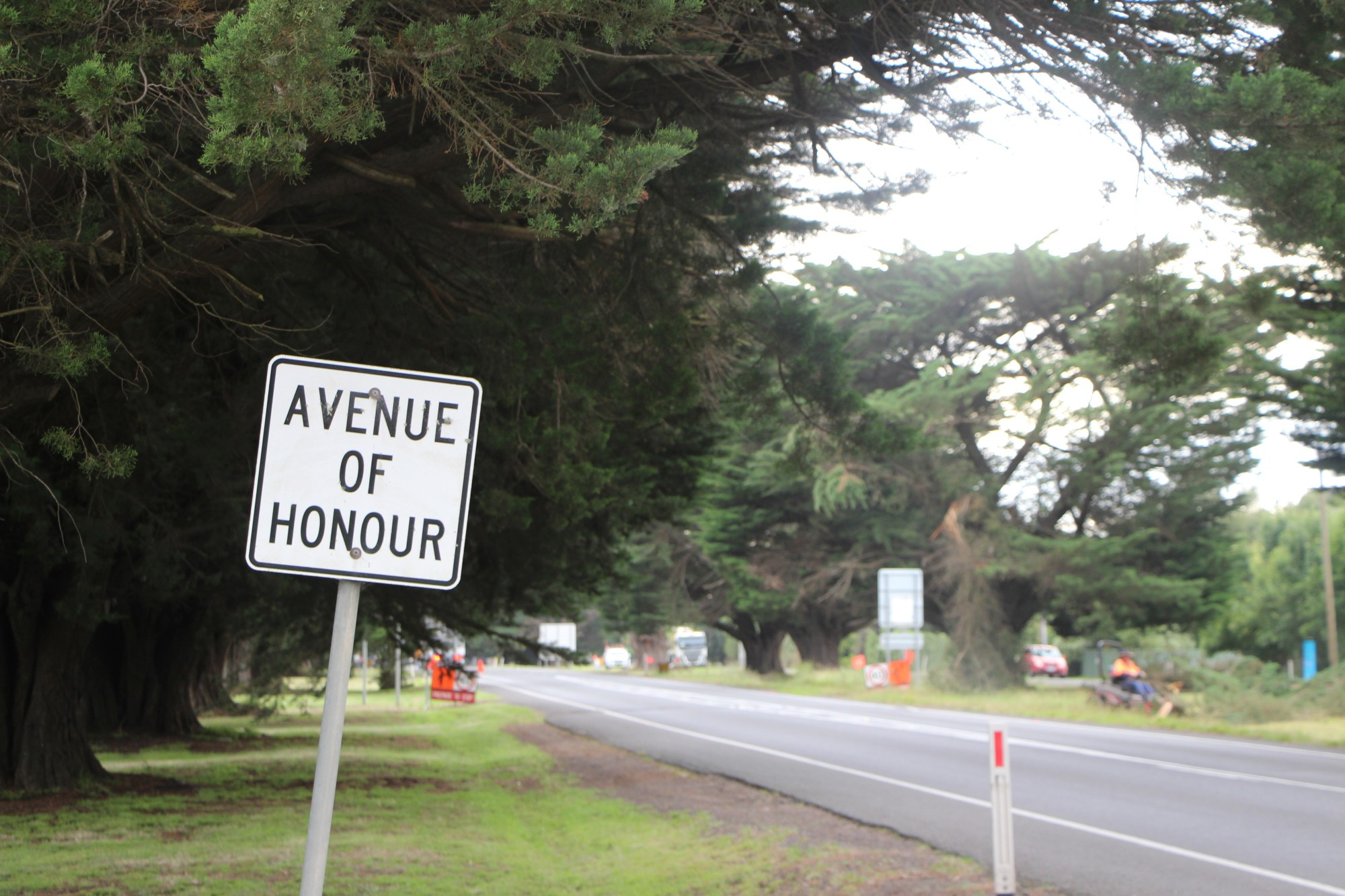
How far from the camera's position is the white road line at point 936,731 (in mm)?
14766

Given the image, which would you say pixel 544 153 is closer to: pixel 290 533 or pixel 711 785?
pixel 290 533

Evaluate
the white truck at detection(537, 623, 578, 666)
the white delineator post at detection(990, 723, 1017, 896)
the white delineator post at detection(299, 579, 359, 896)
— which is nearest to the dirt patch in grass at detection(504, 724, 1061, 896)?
the white delineator post at detection(990, 723, 1017, 896)

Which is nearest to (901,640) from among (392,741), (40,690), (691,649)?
(392,741)

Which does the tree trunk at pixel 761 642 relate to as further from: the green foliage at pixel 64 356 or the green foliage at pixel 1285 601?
the green foliage at pixel 64 356

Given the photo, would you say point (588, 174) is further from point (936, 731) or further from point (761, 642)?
point (761, 642)

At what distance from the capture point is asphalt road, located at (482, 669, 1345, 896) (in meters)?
9.26

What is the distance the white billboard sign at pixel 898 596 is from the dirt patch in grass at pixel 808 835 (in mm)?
17630

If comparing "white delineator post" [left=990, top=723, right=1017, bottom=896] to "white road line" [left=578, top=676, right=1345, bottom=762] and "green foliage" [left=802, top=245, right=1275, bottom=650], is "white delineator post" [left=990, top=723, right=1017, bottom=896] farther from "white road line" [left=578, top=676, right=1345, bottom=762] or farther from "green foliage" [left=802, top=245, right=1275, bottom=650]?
"green foliage" [left=802, top=245, right=1275, bottom=650]

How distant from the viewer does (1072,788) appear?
14039 mm

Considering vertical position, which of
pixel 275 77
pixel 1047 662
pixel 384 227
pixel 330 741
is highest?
pixel 384 227

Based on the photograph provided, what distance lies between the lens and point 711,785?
48.4 feet

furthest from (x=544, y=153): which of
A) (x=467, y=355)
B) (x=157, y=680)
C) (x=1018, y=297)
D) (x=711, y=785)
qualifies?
(x=1018, y=297)

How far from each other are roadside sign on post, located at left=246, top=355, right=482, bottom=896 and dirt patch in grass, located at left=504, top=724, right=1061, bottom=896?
5.52 meters

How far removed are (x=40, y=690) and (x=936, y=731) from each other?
15.2m
